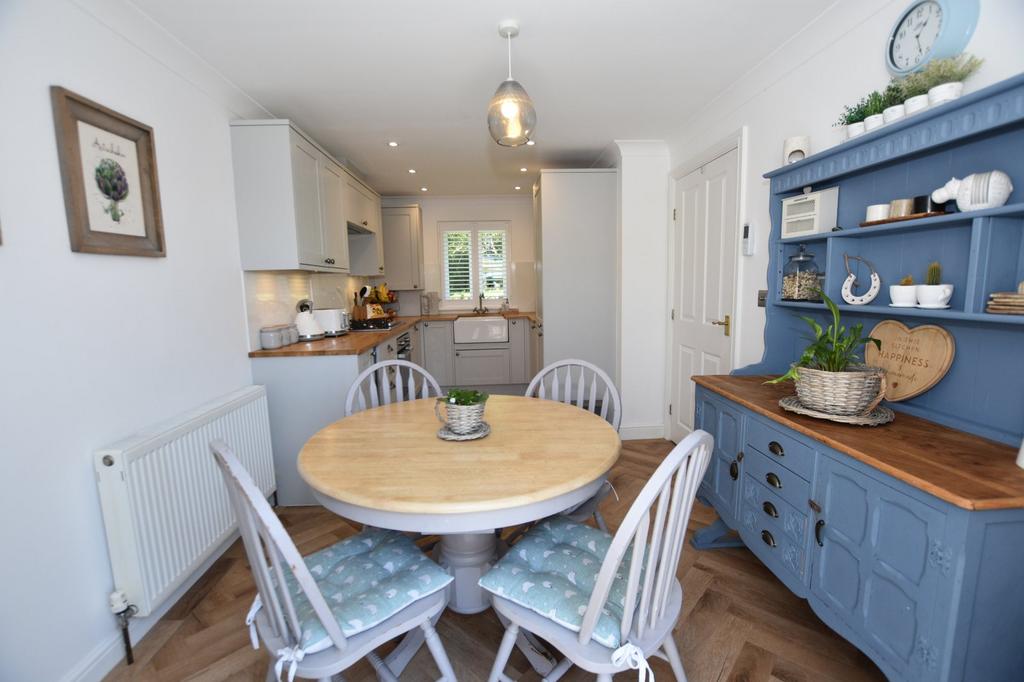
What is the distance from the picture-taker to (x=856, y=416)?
1392 millimetres

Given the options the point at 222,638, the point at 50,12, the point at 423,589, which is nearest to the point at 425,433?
the point at 423,589

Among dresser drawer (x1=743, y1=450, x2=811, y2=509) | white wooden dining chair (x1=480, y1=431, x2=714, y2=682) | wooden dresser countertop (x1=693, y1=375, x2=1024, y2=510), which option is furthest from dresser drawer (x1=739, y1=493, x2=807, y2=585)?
white wooden dining chair (x1=480, y1=431, x2=714, y2=682)

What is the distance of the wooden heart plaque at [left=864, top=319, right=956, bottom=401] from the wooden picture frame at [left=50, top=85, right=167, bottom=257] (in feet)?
9.20

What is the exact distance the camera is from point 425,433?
159cm

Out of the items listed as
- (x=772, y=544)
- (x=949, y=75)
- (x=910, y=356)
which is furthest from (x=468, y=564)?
(x=949, y=75)

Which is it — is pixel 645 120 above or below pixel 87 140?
above

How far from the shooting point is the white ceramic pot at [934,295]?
4.29 feet

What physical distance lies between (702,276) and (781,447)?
171cm

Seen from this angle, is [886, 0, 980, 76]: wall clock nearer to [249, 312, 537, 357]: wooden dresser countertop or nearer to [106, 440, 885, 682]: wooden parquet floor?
[106, 440, 885, 682]: wooden parquet floor

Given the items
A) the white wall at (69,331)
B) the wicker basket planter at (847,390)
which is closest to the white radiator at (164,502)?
the white wall at (69,331)

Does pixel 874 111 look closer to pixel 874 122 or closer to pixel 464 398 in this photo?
pixel 874 122

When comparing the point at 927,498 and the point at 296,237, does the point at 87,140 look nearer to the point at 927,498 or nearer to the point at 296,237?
Result: the point at 296,237

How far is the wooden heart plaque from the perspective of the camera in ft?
4.58

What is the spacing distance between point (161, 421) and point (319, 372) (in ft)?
2.71
